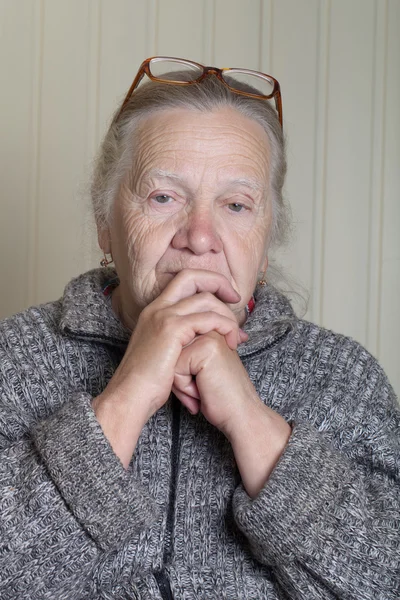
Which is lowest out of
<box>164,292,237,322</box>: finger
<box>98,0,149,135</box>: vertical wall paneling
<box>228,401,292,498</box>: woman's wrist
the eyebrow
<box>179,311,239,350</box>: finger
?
<box>228,401,292,498</box>: woman's wrist

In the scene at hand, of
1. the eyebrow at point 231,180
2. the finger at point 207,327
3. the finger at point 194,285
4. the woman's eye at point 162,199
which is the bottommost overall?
the finger at point 207,327

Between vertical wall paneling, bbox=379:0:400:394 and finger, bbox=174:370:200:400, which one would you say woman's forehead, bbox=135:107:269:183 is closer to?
finger, bbox=174:370:200:400

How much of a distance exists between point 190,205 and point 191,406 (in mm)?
374

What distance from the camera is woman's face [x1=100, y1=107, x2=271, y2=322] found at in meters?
1.34

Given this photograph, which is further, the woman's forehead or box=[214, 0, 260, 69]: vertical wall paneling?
box=[214, 0, 260, 69]: vertical wall paneling

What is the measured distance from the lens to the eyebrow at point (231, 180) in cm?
135

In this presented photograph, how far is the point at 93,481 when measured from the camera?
1065 mm

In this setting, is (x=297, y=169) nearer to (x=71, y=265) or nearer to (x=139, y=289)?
(x=71, y=265)

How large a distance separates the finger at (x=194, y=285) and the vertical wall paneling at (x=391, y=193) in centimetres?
140

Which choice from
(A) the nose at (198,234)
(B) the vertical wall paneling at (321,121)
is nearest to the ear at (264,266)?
(A) the nose at (198,234)

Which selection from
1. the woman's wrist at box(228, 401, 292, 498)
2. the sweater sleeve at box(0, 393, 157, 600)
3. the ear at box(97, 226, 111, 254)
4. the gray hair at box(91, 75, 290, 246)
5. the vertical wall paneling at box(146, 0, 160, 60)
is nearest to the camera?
the sweater sleeve at box(0, 393, 157, 600)

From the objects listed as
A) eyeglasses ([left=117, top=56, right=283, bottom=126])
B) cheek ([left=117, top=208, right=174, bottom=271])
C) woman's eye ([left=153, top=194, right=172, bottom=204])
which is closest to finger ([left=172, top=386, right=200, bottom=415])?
cheek ([left=117, top=208, right=174, bottom=271])

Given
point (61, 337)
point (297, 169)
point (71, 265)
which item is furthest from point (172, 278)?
point (297, 169)

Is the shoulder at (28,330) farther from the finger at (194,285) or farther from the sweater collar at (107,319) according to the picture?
the finger at (194,285)
